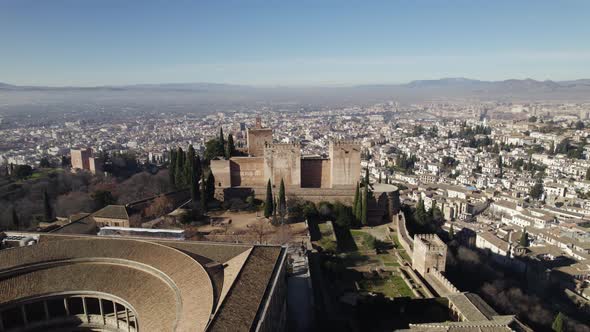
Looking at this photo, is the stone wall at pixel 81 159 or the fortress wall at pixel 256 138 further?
the stone wall at pixel 81 159

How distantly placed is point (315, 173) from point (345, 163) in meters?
2.45

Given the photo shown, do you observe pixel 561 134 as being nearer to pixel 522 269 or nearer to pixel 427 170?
pixel 427 170

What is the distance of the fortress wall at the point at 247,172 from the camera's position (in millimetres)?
29328

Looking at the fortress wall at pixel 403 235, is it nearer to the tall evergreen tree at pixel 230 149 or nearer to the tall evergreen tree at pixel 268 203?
the tall evergreen tree at pixel 268 203

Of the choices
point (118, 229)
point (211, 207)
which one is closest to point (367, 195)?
point (211, 207)

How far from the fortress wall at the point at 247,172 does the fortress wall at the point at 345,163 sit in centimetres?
497

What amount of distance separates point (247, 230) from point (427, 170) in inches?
2011

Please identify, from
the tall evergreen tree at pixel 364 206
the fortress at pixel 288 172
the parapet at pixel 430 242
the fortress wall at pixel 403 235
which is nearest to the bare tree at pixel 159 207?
the fortress at pixel 288 172

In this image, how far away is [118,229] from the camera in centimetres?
1991

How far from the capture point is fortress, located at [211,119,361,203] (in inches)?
1128

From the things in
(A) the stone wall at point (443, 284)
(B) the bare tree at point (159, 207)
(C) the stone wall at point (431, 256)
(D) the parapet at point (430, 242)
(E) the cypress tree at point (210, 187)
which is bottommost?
(A) the stone wall at point (443, 284)

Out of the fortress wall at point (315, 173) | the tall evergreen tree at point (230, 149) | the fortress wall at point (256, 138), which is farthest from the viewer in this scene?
the fortress wall at point (256, 138)

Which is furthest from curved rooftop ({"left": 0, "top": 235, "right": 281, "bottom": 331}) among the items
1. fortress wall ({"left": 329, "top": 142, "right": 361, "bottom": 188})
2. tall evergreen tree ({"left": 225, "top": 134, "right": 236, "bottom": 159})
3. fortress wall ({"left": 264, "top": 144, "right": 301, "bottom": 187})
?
tall evergreen tree ({"left": 225, "top": 134, "right": 236, "bottom": 159})

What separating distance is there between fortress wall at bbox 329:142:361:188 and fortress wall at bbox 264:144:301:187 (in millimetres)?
2460
